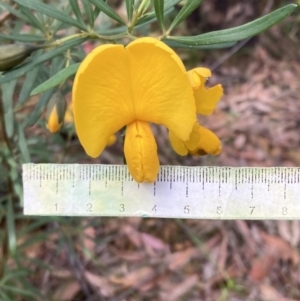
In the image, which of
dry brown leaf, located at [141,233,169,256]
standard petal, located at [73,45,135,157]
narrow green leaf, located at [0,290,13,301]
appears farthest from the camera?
dry brown leaf, located at [141,233,169,256]

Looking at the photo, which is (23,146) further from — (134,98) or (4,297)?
(134,98)

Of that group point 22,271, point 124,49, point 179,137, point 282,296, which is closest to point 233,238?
point 282,296

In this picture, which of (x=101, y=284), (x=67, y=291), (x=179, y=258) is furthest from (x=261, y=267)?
(x=67, y=291)

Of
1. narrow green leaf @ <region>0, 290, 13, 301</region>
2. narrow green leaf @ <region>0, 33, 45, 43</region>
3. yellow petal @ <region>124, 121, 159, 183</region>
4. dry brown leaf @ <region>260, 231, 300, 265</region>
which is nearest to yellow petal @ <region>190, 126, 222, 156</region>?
yellow petal @ <region>124, 121, 159, 183</region>

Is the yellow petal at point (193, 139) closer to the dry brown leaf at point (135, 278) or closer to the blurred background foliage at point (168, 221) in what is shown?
the blurred background foliage at point (168, 221)

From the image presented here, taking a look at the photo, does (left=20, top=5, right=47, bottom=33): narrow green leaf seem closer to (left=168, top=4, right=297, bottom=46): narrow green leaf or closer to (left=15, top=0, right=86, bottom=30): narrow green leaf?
(left=15, top=0, right=86, bottom=30): narrow green leaf

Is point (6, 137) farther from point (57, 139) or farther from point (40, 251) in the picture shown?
point (40, 251)
